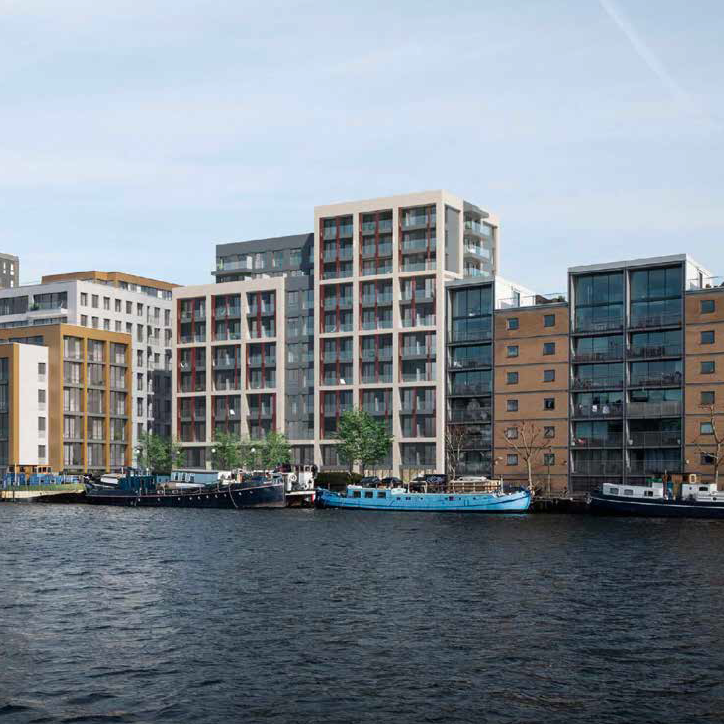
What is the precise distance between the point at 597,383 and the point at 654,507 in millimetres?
31269

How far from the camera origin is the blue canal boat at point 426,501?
140 m

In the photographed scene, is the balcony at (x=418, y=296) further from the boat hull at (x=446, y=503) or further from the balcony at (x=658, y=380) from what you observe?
the boat hull at (x=446, y=503)

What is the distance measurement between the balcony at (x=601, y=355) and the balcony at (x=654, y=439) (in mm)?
10796

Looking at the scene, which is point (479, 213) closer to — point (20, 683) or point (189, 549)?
point (189, 549)

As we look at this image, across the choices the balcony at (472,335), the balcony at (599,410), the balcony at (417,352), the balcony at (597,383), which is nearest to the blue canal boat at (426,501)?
the balcony at (599,410)

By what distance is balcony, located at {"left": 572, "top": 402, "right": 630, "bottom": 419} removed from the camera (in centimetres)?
15750

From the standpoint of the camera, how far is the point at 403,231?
623 ft

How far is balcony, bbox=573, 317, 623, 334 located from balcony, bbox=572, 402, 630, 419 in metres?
10.4

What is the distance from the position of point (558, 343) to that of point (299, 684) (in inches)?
5117

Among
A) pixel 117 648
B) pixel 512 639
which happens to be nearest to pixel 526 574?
pixel 512 639

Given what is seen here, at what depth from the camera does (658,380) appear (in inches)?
6078

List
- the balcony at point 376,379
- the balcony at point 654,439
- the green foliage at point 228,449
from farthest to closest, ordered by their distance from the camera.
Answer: the green foliage at point 228,449, the balcony at point 376,379, the balcony at point 654,439

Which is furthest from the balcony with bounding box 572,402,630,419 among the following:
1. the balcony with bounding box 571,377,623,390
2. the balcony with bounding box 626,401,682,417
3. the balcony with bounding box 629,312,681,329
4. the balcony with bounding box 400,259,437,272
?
the balcony with bounding box 400,259,437,272

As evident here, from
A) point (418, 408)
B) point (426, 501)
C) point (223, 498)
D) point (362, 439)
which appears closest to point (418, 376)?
point (418, 408)
